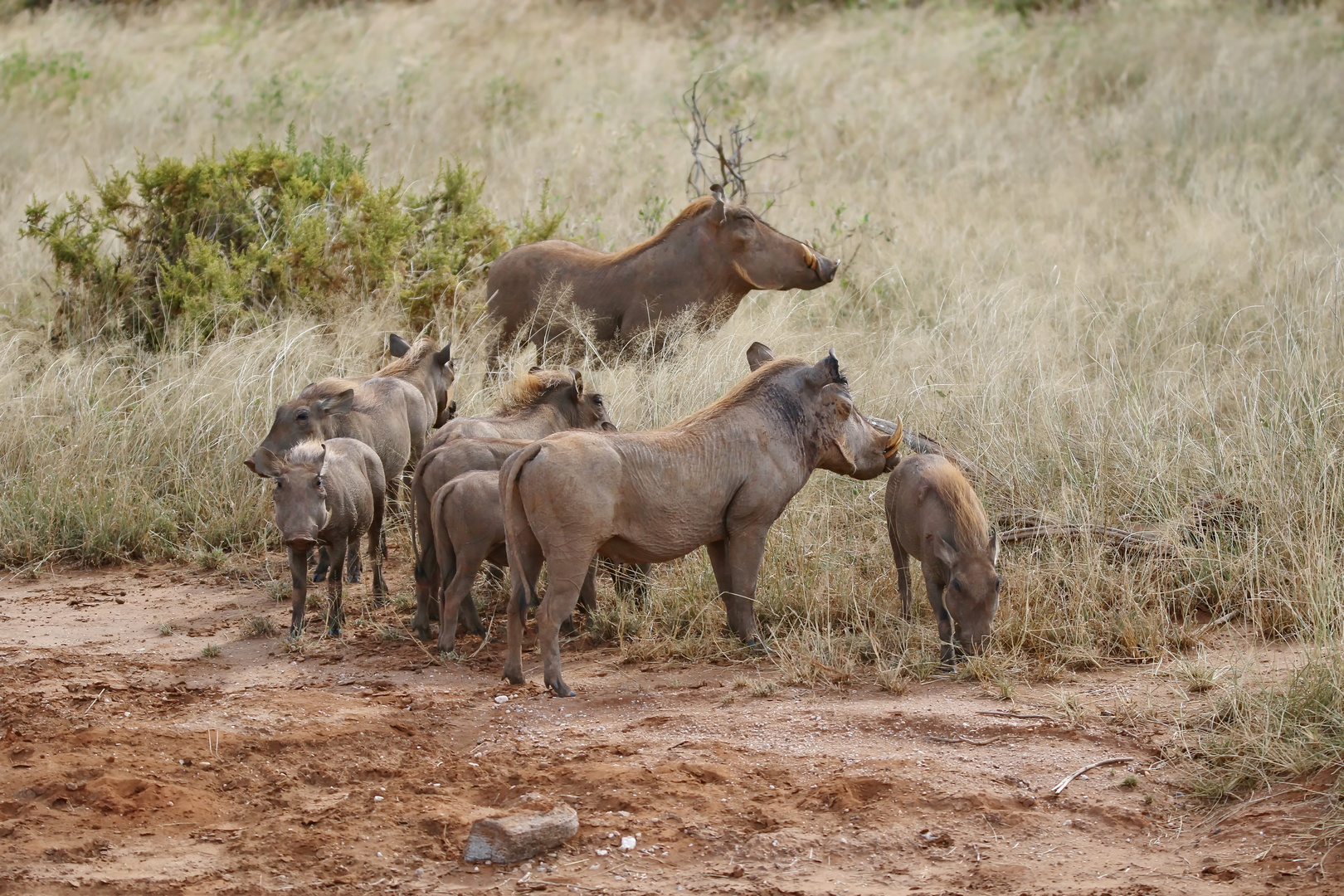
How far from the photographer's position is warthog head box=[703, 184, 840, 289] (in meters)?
8.72

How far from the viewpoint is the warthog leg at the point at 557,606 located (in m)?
5.54

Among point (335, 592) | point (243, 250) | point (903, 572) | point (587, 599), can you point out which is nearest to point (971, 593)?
point (903, 572)

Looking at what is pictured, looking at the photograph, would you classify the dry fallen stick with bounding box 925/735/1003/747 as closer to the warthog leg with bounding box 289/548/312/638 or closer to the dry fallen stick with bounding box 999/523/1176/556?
the dry fallen stick with bounding box 999/523/1176/556

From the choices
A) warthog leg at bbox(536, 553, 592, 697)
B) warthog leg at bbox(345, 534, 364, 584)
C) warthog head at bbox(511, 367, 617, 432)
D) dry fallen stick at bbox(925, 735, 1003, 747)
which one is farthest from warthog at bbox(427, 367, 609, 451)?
dry fallen stick at bbox(925, 735, 1003, 747)

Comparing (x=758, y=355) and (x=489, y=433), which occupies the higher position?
(x=758, y=355)

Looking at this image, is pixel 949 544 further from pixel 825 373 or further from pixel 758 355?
pixel 758 355

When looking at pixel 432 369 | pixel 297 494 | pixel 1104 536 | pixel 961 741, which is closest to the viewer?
pixel 961 741

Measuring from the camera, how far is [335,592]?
21.1ft

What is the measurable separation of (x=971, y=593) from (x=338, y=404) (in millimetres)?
3273

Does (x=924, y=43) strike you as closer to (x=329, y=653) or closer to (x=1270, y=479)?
(x=1270, y=479)

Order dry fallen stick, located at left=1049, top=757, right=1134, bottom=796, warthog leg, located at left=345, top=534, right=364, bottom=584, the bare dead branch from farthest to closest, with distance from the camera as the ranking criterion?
the bare dead branch, warthog leg, located at left=345, top=534, right=364, bottom=584, dry fallen stick, located at left=1049, top=757, right=1134, bottom=796

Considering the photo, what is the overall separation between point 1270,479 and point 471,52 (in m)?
14.7

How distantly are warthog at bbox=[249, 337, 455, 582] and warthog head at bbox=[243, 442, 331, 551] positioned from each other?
531 mm

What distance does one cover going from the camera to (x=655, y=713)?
5.38m
